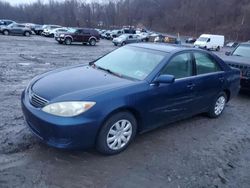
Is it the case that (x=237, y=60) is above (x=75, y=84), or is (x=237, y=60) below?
below

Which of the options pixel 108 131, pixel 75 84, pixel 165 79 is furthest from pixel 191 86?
pixel 75 84

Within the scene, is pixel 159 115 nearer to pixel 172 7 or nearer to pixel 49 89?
pixel 49 89

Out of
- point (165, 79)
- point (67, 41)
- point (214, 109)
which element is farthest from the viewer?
point (67, 41)

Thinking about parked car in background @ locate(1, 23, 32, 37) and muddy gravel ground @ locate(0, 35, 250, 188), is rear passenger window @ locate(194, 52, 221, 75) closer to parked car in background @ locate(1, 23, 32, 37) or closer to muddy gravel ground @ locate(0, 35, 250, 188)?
muddy gravel ground @ locate(0, 35, 250, 188)

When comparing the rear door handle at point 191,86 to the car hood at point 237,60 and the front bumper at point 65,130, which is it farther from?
the car hood at point 237,60

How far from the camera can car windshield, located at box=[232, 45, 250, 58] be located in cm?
886

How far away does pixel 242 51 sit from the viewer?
29.8ft

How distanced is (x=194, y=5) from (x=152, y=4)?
759 inches

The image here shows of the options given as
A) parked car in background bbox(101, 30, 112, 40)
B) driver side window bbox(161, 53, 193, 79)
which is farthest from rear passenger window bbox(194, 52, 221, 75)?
parked car in background bbox(101, 30, 112, 40)

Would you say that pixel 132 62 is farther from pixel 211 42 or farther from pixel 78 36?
pixel 211 42

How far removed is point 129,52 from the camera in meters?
5.01

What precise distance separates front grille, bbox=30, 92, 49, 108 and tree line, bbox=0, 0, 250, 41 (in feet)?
243

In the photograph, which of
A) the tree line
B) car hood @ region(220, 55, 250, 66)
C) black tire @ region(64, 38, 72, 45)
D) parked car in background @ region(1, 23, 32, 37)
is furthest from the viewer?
the tree line

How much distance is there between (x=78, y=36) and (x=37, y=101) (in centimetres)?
2542
